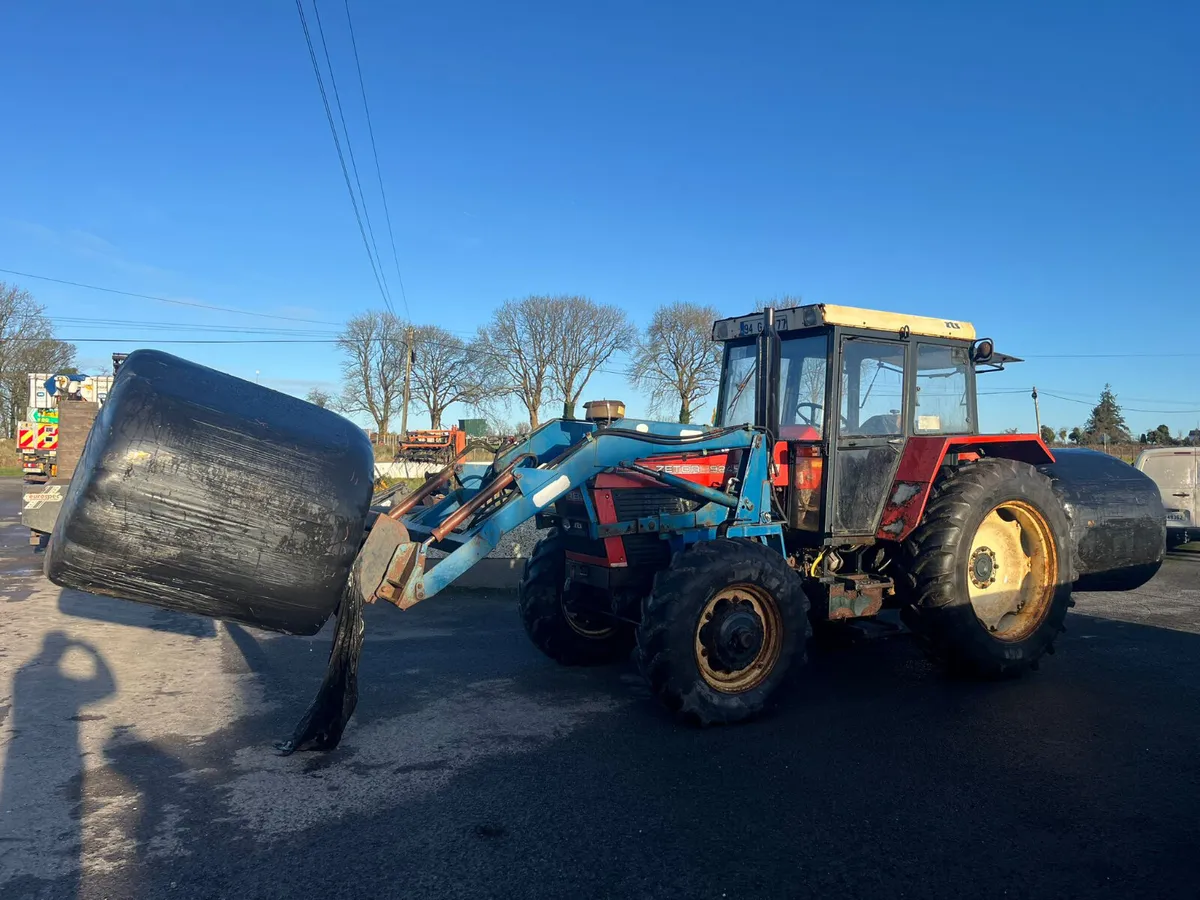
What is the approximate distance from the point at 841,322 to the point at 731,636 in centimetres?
249

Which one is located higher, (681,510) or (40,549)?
(681,510)

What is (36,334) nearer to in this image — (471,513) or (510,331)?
(510,331)

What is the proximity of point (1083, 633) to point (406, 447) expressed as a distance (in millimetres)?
22779

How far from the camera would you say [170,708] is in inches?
213

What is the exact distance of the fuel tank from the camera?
7.43 meters

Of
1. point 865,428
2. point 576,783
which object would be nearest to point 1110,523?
point 865,428

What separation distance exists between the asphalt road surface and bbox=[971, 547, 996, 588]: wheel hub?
2.55ft

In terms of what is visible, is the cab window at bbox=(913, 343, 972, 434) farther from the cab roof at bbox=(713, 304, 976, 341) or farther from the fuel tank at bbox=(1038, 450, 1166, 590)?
the fuel tank at bbox=(1038, 450, 1166, 590)

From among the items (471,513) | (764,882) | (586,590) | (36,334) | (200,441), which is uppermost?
(36,334)

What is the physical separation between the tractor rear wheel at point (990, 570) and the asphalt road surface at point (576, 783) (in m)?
0.32

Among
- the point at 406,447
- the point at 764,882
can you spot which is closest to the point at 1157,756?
the point at 764,882

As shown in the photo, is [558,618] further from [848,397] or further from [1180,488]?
[1180,488]

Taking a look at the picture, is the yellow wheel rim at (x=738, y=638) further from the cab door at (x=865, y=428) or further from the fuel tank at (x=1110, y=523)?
the fuel tank at (x=1110, y=523)

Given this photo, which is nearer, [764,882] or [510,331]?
[764,882]
